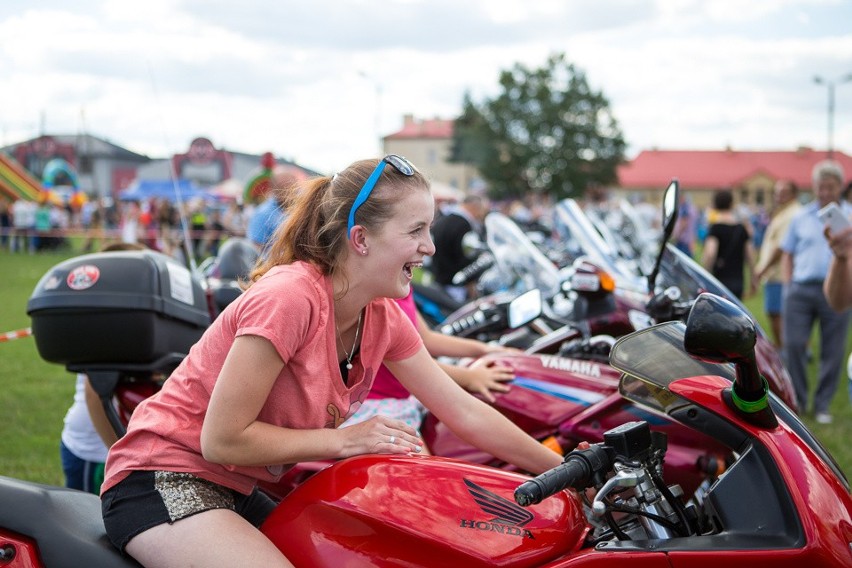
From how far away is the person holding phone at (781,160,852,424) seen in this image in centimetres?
695

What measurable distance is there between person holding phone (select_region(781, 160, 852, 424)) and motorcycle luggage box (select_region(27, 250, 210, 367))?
568cm

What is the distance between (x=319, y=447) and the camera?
79.0 inches

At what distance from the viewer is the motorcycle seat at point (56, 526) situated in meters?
2.01

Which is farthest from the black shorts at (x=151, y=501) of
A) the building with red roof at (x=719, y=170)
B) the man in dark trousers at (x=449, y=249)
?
the building with red roof at (x=719, y=170)

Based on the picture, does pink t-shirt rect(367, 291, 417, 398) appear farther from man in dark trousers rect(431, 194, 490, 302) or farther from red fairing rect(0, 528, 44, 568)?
man in dark trousers rect(431, 194, 490, 302)

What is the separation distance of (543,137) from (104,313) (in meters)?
69.5

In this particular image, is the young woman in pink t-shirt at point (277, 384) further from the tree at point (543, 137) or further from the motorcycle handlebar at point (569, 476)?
the tree at point (543, 137)

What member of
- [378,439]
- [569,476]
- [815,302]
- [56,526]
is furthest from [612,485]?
[815,302]

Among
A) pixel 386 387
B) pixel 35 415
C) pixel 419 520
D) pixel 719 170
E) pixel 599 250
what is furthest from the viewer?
pixel 719 170

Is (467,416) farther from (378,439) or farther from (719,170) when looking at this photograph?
(719,170)

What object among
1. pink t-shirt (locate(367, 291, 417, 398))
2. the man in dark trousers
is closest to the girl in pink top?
A: pink t-shirt (locate(367, 291, 417, 398))

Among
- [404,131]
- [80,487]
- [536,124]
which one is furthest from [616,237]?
[404,131]

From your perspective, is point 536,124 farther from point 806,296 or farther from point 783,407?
point 783,407

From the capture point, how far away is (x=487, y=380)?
305 centimetres
